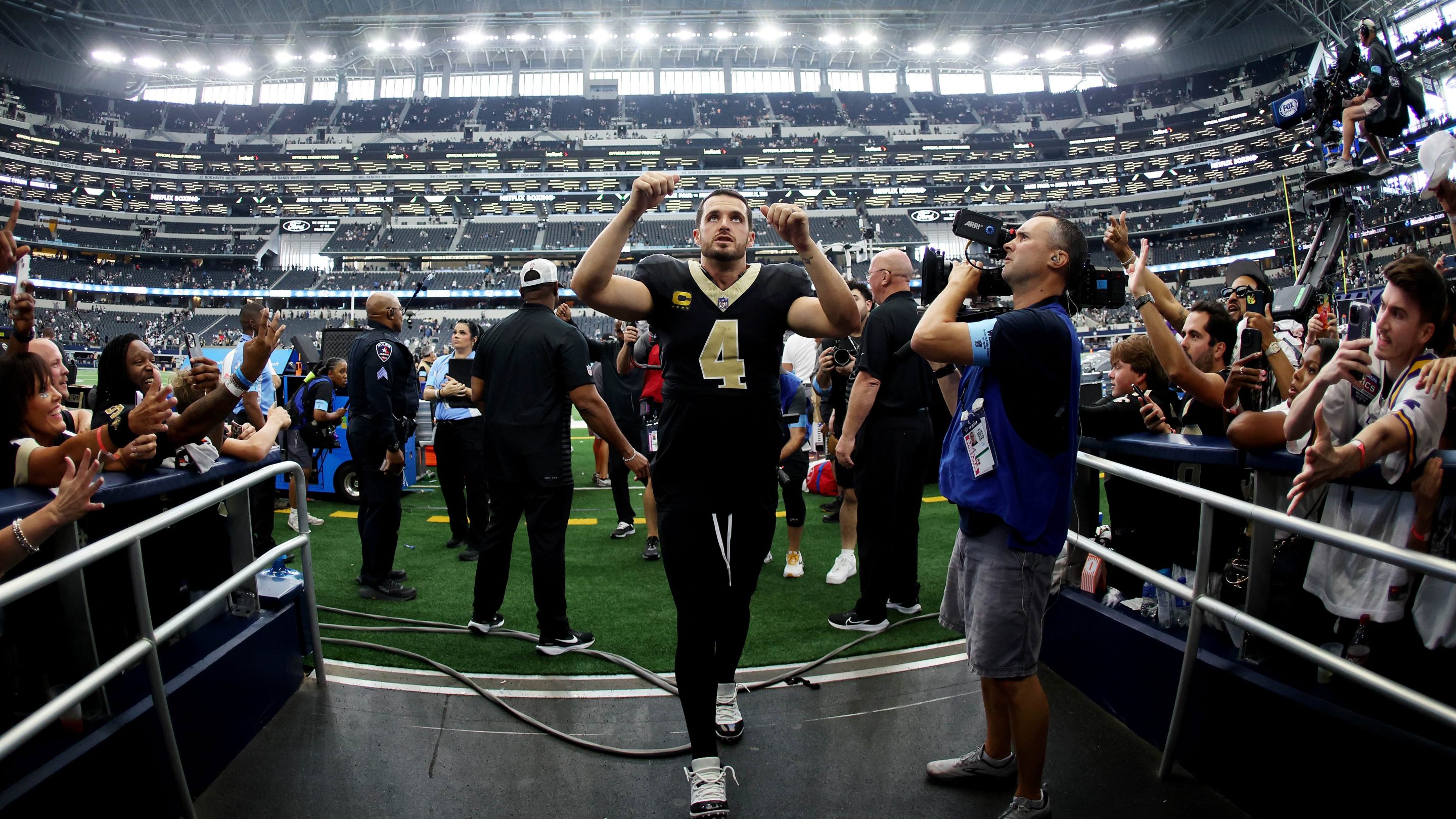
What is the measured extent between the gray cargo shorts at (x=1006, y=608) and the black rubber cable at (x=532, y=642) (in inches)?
46.7

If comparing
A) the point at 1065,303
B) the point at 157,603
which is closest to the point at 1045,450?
the point at 1065,303

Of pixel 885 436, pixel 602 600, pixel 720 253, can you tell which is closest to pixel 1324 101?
pixel 885 436

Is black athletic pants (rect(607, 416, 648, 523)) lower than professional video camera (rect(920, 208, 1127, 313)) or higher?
lower

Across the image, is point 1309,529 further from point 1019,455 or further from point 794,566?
point 794,566

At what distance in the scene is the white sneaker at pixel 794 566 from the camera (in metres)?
5.03

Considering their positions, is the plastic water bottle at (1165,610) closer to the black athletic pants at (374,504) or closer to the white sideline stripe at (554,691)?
the white sideline stripe at (554,691)

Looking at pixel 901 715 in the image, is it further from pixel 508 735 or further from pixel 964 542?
pixel 508 735

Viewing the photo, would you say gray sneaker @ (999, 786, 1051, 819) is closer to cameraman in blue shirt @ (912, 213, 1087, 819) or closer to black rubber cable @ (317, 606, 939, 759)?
cameraman in blue shirt @ (912, 213, 1087, 819)

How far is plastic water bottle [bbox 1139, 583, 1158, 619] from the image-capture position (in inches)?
107

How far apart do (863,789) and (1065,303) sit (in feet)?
5.82

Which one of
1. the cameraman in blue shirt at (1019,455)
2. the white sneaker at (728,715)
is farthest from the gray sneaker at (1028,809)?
the white sneaker at (728,715)

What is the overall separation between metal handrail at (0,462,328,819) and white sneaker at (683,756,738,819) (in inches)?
59.1

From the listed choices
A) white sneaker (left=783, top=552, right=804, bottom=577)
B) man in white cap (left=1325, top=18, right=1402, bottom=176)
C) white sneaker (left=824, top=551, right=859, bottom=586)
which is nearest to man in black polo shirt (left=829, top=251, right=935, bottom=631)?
white sneaker (left=824, top=551, right=859, bottom=586)

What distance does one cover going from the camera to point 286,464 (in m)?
2.97
